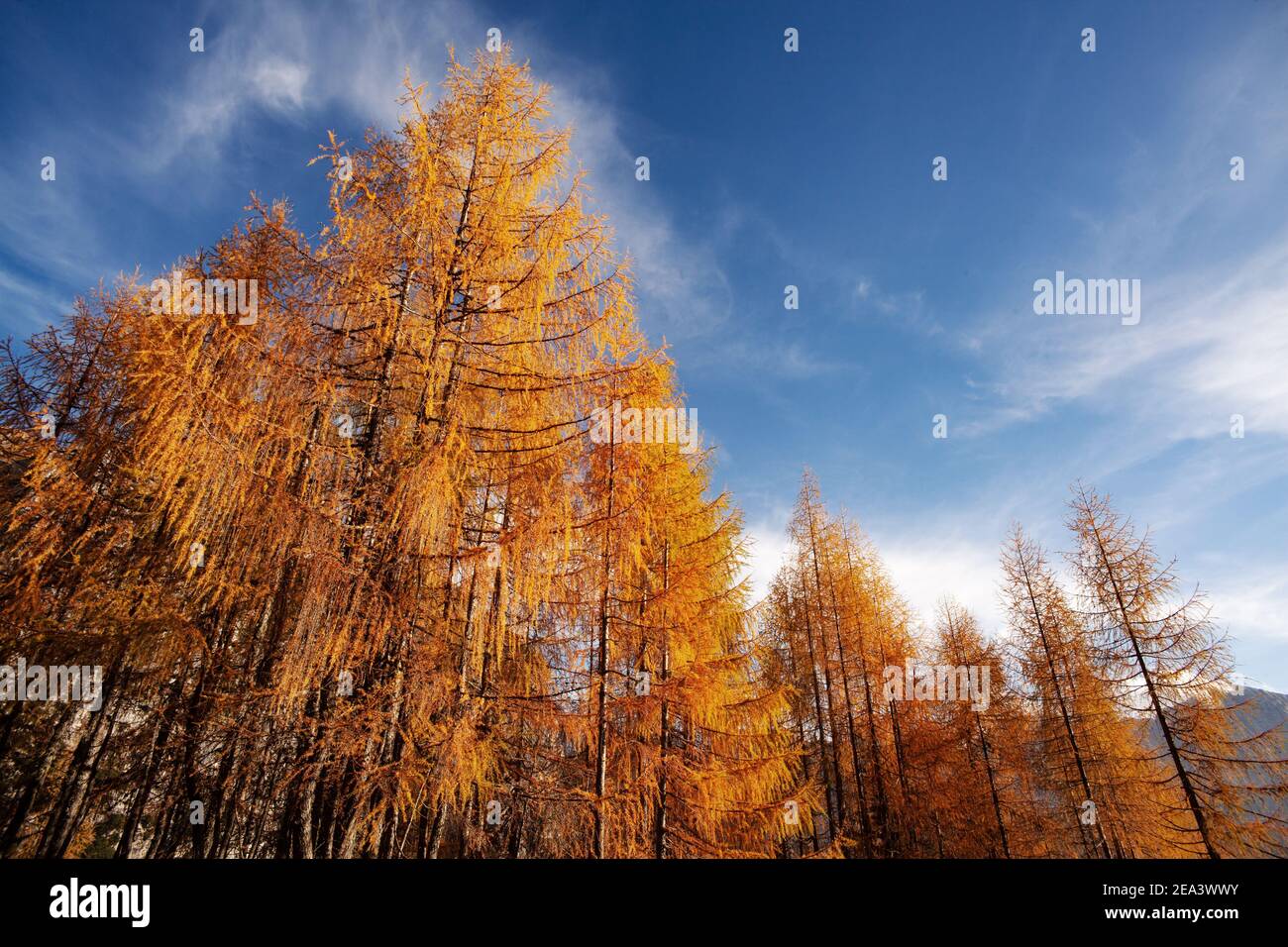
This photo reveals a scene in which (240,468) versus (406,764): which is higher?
(240,468)

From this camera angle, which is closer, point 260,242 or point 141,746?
point 260,242

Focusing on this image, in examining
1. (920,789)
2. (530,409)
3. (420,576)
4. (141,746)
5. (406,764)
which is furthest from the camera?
(920,789)

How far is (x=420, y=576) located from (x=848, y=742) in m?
17.0

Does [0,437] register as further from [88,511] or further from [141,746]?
[141,746]

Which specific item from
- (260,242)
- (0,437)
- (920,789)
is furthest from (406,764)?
(920,789)

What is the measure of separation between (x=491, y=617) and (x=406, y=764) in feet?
4.32

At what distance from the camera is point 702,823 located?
26.3 feet

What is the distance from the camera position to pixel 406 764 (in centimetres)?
405

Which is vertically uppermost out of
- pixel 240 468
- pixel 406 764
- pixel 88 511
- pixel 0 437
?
pixel 0 437

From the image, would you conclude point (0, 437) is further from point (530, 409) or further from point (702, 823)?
point (702, 823)
